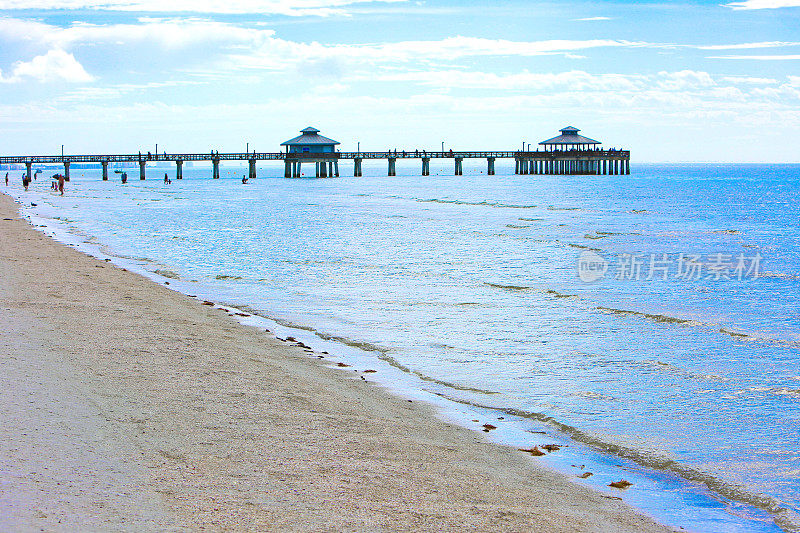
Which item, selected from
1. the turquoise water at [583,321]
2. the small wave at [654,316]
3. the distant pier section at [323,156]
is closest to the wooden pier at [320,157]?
the distant pier section at [323,156]

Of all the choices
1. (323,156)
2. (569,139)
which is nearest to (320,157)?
(323,156)

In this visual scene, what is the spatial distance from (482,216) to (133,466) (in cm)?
4288

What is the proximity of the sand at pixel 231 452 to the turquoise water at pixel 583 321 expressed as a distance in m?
1.07

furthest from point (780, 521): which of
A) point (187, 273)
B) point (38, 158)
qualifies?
point (38, 158)

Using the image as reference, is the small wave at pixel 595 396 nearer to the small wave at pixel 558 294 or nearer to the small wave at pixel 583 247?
the small wave at pixel 558 294

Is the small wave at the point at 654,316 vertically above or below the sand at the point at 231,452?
below

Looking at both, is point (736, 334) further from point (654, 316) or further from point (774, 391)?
point (774, 391)

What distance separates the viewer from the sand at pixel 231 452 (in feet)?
16.1

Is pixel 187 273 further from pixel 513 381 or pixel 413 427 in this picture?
pixel 413 427

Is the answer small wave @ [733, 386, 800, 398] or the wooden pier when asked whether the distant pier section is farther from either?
small wave @ [733, 386, 800, 398]

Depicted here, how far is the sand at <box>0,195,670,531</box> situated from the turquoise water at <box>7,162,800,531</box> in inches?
42.1

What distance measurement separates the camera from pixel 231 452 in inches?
238

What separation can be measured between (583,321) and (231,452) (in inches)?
364

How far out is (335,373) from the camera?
31.5 ft
